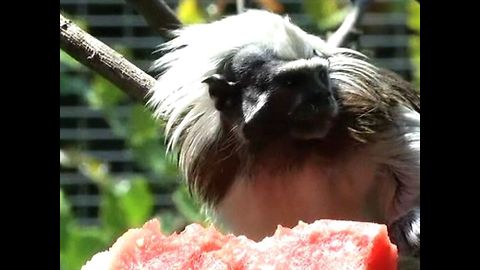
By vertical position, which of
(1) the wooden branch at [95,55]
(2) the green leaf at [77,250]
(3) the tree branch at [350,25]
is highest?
(3) the tree branch at [350,25]

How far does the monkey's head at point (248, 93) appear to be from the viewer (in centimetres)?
124

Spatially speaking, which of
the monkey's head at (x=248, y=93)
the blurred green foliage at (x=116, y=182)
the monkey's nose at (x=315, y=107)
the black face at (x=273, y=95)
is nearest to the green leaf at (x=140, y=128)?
the blurred green foliage at (x=116, y=182)

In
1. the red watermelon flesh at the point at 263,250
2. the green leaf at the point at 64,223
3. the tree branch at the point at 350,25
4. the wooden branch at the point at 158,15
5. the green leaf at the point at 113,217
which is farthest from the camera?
the green leaf at the point at 113,217

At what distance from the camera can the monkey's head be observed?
4.06 ft

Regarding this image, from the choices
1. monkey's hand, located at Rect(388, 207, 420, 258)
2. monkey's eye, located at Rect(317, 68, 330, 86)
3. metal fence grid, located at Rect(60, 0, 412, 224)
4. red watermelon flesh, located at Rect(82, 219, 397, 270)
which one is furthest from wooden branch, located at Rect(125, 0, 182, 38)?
metal fence grid, located at Rect(60, 0, 412, 224)

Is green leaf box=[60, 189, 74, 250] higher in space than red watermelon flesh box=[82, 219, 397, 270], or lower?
lower

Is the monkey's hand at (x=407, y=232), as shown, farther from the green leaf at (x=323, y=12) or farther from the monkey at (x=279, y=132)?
the green leaf at (x=323, y=12)

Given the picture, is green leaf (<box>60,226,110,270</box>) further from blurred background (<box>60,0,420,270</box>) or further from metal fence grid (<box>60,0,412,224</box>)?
metal fence grid (<box>60,0,412,224</box>)

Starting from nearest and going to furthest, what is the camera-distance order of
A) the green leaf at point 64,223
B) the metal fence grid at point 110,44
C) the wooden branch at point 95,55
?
1. the wooden branch at point 95,55
2. the green leaf at point 64,223
3. the metal fence grid at point 110,44

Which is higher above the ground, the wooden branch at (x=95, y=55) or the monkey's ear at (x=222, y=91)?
the wooden branch at (x=95, y=55)

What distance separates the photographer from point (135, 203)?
213 cm

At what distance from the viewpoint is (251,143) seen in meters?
1.30

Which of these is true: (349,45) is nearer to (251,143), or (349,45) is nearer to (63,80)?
(251,143)
